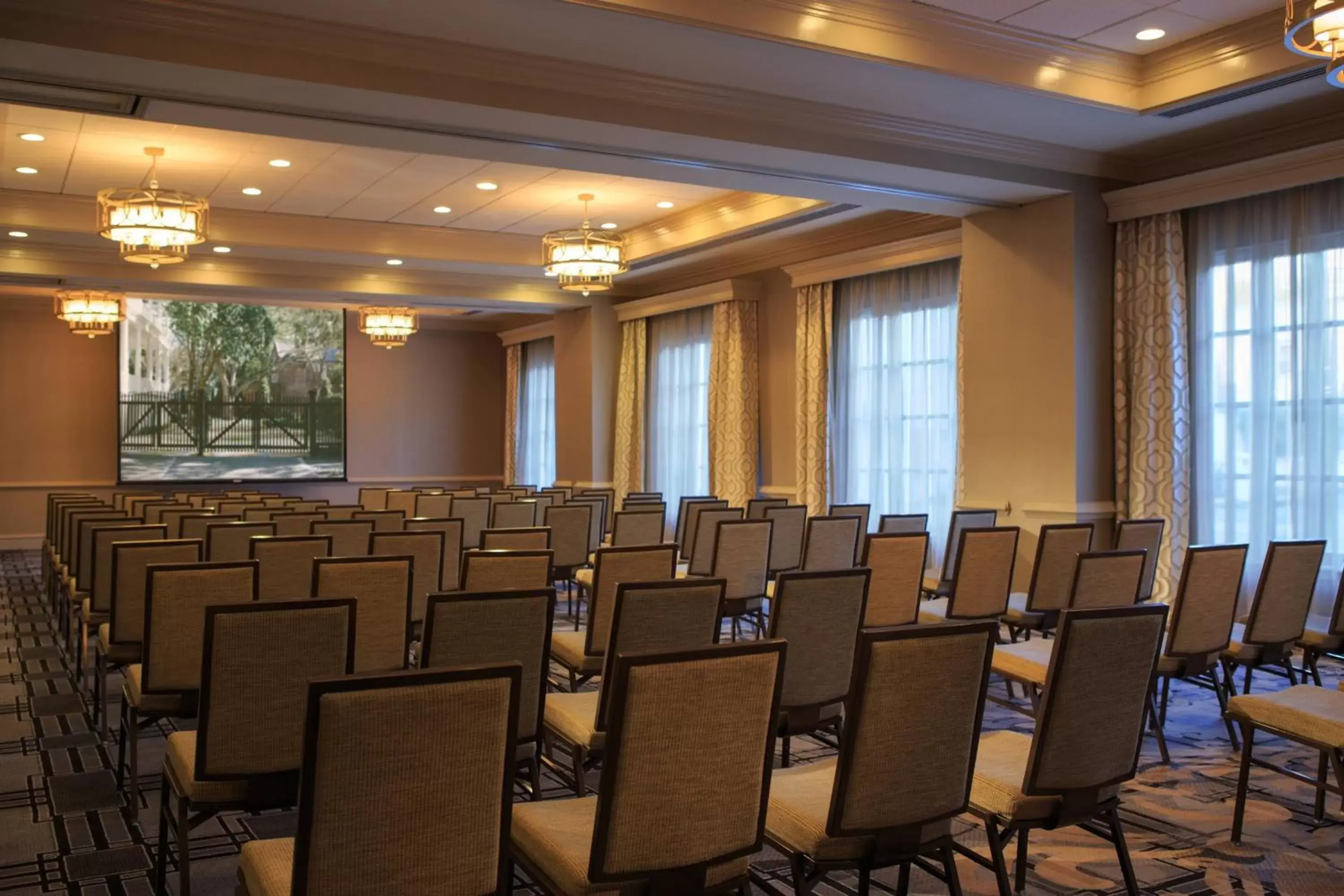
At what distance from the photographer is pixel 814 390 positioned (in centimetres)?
1074

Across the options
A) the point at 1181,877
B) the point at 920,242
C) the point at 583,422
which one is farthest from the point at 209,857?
the point at 583,422

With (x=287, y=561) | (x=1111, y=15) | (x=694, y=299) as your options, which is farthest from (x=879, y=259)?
(x=287, y=561)

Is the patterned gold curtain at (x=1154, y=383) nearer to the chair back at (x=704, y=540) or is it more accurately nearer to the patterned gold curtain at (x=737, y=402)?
the chair back at (x=704, y=540)

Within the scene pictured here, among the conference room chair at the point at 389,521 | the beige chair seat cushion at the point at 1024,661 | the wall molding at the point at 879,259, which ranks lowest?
the beige chair seat cushion at the point at 1024,661

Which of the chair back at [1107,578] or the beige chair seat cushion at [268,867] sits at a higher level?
the chair back at [1107,578]

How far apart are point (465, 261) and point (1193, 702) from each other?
8162 mm

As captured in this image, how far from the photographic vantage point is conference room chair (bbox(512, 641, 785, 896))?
7.44ft

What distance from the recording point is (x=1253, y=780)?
4449 mm

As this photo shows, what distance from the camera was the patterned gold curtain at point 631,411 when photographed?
1335 cm

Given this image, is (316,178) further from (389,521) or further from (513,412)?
(513,412)

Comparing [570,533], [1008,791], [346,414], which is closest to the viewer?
[1008,791]

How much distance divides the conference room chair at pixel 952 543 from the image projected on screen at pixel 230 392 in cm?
1182

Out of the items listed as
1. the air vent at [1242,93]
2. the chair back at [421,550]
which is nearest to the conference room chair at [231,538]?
the chair back at [421,550]

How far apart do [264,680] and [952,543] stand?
4667 millimetres
